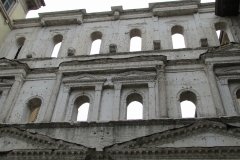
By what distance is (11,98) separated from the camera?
13.4 metres

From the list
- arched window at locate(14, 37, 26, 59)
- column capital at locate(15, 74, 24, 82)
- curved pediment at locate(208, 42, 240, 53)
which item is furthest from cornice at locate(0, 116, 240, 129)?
arched window at locate(14, 37, 26, 59)

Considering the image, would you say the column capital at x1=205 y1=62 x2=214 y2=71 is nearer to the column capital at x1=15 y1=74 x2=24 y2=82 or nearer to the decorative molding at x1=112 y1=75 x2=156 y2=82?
the decorative molding at x1=112 y1=75 x2=156 y2=82

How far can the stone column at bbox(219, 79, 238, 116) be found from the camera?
37.6 feet

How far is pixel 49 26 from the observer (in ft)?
59.4

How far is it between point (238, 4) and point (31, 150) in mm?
12314

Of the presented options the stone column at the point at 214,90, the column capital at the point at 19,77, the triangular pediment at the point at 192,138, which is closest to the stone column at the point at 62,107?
the column capital at the point at 19,77

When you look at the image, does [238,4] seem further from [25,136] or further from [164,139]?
[25,136]

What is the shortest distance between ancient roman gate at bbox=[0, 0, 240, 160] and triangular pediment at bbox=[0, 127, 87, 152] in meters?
0.04

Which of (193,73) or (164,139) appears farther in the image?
(193,73)

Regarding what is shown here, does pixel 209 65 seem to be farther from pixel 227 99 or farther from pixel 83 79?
pixel 83 79

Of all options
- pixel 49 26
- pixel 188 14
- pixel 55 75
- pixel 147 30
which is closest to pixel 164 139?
pixel 55 75

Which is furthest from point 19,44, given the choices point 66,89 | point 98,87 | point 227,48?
point 227,48

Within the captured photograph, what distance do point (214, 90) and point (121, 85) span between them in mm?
3855

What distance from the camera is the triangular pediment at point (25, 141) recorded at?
10.6m
